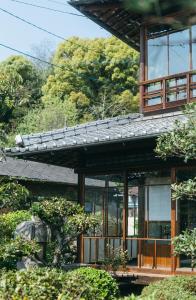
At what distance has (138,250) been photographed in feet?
37.8

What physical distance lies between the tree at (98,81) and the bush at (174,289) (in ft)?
87.5

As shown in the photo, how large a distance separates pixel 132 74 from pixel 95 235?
26.5 metres

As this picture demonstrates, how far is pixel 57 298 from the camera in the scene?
20.4 ft

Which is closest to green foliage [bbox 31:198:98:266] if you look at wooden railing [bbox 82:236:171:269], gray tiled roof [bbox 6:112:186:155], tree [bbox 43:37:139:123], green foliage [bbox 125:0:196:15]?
gray tiled roof [bbox 6:112:186:155]

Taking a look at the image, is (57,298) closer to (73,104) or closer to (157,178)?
(157,178)

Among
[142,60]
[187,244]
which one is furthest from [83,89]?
[187,244]

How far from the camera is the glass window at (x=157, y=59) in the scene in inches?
500

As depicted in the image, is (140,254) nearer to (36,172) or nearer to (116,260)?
(116,260)

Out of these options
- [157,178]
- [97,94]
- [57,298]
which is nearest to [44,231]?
[157,178]

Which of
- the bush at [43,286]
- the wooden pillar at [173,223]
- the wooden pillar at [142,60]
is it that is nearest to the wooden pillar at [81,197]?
the wooden pillar at [142,60]

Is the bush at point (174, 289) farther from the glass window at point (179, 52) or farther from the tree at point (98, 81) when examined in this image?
the tree at point (98, 81)

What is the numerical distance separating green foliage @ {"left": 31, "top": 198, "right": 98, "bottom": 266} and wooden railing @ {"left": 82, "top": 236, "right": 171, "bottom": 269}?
7.18 feet

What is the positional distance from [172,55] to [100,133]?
2.88 m

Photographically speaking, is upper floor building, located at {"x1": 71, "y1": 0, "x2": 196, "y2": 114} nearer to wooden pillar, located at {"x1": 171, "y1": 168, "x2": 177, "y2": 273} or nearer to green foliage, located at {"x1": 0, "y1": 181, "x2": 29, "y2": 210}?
wooden pillar, located at {"x1": 171, "y1": 168, "x2": 177, "y2": 273}
